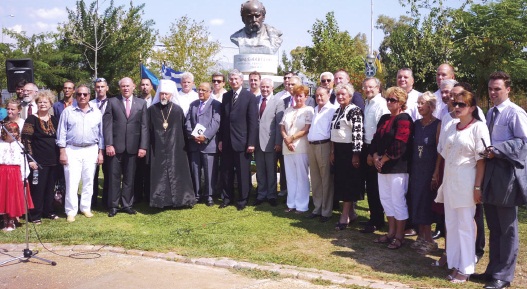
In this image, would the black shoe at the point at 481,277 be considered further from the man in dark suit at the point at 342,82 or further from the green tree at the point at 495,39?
the green tree at the point at 495,39

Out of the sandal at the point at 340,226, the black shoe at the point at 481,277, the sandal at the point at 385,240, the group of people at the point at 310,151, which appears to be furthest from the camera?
the sandal at the point at 340,226

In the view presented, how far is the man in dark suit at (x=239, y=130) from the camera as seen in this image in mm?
8656

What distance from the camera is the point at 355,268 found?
18.9 ft

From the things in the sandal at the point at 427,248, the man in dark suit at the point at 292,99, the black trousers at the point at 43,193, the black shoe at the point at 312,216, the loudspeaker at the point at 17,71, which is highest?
the loudspeaker at the point at 17,71

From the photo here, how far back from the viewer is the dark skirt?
7246 millimetres

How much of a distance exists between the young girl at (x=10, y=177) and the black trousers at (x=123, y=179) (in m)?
1.36

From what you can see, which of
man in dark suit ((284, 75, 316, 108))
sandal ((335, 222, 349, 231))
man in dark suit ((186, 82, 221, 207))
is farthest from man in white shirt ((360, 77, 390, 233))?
man in dark suit ((186, 82, 221, 207))

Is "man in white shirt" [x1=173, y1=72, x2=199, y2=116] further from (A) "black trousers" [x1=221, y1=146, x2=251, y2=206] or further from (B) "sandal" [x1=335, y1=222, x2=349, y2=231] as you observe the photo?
(B) "sandal" [x1=335, y1=222, x2=349, y2=231]

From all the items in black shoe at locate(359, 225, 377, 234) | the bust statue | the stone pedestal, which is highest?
the bust statue

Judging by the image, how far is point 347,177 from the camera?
287 inches

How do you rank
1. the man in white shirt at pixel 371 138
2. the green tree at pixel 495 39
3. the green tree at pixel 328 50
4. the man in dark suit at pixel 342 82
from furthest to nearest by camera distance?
1. the green tree at pixel 328 50
2. the green tree at pixel 495 39
3. the man in dark suit at pixel 342 82
4. the man in white shirt at pixel 371 138

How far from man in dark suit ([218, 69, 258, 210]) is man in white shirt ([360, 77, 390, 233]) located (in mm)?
2086

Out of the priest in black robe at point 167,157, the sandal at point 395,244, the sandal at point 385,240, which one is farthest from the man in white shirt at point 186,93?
the sandal at point 395,244

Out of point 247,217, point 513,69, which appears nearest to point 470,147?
point 247,217
